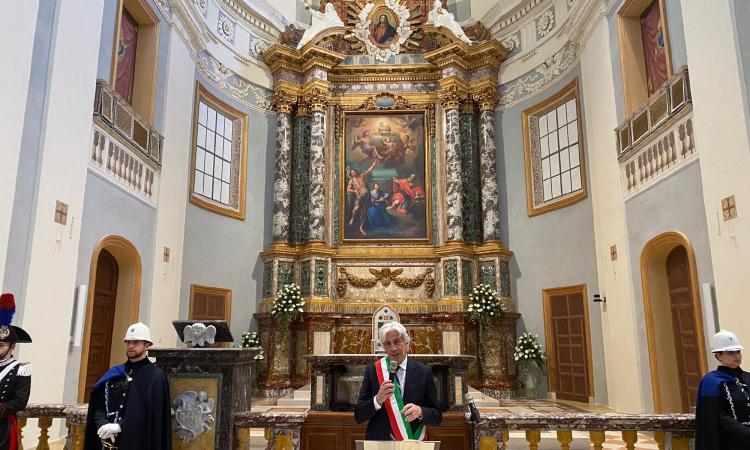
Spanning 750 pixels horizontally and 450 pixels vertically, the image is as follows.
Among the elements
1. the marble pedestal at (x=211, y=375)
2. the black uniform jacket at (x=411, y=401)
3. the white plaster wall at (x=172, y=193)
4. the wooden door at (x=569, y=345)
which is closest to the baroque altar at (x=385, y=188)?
the wooden door at (x=569, y=345)

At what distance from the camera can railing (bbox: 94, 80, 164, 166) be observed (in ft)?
27.9

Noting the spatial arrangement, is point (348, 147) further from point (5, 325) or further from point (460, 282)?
point (5, 325)

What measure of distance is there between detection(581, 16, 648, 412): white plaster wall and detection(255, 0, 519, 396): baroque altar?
275 centimetres

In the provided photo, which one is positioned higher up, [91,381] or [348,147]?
[348,147]

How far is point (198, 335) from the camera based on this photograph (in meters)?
3.97

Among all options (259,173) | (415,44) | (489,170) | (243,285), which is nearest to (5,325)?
(243,285)

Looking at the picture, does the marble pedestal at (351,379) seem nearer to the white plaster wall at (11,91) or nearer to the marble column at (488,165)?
the white plaster wall at (11,91)

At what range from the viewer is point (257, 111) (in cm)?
1450

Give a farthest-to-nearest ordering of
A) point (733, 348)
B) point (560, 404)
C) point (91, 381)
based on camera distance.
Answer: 1. point (560, 404)
2. point (91, 381)
3. point (733, 348)

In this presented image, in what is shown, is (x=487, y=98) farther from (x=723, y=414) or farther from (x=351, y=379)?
(x=723, y=414)

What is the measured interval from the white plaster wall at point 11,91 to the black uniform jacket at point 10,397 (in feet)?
9.77

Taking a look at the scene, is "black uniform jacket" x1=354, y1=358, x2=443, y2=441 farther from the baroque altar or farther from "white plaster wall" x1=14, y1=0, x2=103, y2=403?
the baroque altar

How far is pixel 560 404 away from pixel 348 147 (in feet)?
25.6

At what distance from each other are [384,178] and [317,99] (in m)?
2.63
